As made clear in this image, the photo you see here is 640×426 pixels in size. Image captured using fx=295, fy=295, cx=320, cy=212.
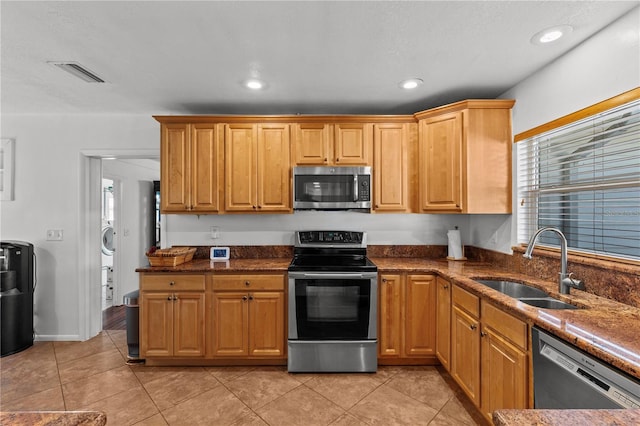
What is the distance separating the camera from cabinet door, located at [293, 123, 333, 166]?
2943mm

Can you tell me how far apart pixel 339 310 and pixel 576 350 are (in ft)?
5.44

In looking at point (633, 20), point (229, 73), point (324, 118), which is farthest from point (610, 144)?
point (229, 73)

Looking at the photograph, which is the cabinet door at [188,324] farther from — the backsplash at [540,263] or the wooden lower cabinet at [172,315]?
the backsplash at [540,263]

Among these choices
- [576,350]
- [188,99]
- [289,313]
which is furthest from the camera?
[188,99]

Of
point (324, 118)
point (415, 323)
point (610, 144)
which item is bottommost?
point (415, 323)

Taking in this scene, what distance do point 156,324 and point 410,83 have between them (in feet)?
10.1

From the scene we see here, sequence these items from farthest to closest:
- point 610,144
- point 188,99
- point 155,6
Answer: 1. point 188,99
2. point 610,144
3. point 155,6

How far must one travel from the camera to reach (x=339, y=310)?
2.59 m

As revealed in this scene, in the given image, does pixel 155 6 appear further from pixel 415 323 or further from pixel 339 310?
pixel 415 323

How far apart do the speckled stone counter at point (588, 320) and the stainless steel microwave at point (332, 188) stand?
1104mm

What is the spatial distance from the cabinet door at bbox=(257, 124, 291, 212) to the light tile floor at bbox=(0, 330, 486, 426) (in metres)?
1.59

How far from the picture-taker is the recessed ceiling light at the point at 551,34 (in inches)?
69.3

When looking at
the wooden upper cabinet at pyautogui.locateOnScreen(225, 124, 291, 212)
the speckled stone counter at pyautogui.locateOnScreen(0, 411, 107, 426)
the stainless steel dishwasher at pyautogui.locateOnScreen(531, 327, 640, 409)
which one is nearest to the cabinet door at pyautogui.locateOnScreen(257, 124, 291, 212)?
the wooden upper cabinet at pyautogui.locateOnScreen(225, 124, 291, 212)

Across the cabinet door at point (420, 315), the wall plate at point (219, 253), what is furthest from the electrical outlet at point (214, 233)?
the cabinet door at point (420, 315)
